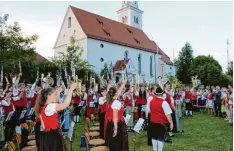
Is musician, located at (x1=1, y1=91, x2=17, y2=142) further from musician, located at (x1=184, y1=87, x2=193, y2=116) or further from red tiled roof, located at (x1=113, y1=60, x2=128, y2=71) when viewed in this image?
red tiled roof, located at (x1=113, y1=60, x2=128, y2=71)

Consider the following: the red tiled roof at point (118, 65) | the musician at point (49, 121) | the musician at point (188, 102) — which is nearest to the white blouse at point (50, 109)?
the musician at point (49, 121)

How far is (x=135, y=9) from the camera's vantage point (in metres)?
65.2

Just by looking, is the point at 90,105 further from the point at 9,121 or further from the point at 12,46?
the point at 12,46

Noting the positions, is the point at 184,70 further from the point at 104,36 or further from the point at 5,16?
the point at 5,16

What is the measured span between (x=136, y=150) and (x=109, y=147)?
238cm

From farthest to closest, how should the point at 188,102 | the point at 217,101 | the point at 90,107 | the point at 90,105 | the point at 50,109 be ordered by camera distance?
the point at 188,102 → the point at 217,101 → the point at 90,107 → the point at 90,105 → the point at 50,109

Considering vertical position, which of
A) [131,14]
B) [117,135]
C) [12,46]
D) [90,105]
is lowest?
[117,135]

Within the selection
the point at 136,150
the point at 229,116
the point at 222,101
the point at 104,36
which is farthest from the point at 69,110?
the point at 104,36

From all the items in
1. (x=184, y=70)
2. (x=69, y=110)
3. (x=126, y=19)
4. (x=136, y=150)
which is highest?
(x=126, y=19)

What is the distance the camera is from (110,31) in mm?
49344

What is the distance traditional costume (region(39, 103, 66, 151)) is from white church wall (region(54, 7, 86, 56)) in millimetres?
39064

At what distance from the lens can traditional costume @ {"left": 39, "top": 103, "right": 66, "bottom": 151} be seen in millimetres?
4980

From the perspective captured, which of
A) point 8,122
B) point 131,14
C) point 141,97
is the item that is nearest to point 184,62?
point 131,14

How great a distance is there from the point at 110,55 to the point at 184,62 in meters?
33.4
